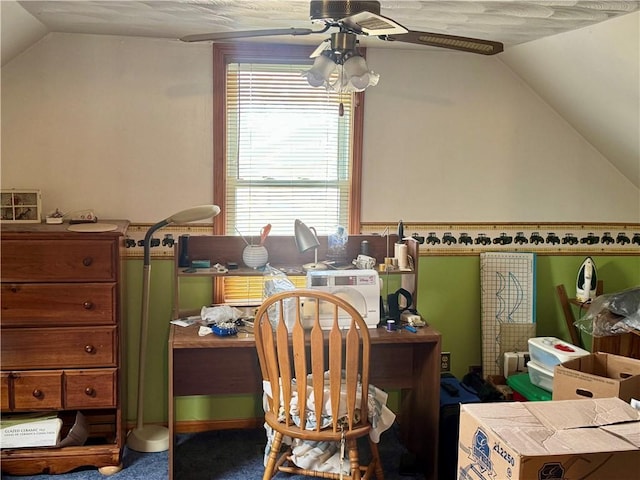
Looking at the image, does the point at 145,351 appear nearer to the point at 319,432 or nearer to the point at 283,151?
the point at 319,432

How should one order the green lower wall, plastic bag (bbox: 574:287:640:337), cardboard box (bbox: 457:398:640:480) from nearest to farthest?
cardboard box (bbox: 457:398:640:480), plastic bag (bbox: 574:287:640:337), the green lower wall

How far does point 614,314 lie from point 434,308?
36.2 inches

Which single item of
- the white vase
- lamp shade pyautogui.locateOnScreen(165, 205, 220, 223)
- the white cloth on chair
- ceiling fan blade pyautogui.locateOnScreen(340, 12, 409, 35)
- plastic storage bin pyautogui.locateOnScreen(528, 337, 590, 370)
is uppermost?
ceiling fan blade pyautogui.locateOnScreen(340, 12, 409, 35)

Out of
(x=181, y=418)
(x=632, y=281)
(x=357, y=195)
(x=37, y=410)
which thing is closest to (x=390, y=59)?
(x=357, y=195)

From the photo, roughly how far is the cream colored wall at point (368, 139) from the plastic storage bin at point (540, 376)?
2.80 feet

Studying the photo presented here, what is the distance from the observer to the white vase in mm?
3186

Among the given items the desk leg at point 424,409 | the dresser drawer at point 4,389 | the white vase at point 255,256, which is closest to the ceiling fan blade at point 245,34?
the white vase at point 255,256

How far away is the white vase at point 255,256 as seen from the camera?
125 inches

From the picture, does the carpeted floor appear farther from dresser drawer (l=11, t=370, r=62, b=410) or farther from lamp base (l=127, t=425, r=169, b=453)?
dresser drawer (l=11, t=370, r=62, b=410)

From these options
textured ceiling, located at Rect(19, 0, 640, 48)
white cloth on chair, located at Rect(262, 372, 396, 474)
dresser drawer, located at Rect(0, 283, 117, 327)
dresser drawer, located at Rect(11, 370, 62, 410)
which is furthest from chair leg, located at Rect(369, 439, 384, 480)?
textured ceiling, located at Rect(19, 0, 640, 48)

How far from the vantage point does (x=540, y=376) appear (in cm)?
321

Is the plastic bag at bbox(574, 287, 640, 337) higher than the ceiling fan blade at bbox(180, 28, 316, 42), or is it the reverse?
the ceiling fan blade at bbox(180, 28, 316, 42)

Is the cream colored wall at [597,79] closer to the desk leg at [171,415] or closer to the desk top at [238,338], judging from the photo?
the desk top at [238,338]

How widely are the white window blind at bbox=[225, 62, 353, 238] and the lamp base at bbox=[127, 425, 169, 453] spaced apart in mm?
1083
